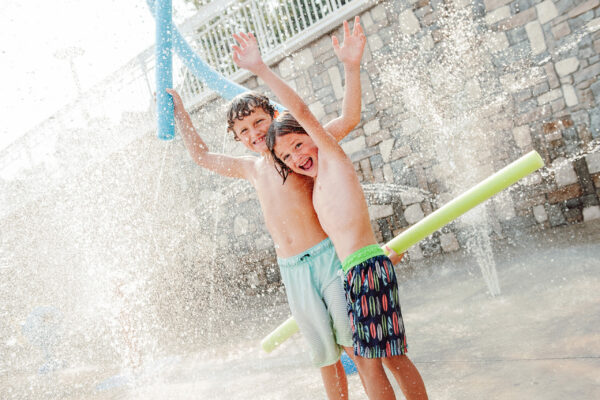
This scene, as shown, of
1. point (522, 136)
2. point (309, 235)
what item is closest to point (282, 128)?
point (309, 235)

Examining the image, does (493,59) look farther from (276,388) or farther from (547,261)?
(276,388)

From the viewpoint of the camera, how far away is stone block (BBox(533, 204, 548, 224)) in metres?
4.68

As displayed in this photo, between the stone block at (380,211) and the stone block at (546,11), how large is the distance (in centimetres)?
245

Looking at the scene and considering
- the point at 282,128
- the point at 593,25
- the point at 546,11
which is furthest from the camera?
the point at 546,11

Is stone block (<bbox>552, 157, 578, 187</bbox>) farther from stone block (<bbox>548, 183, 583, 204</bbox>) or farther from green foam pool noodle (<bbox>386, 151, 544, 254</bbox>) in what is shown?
green foam pool noodle (<bbox>386, 151, 544, 254</bbox>)

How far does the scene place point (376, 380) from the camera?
61.2 inches

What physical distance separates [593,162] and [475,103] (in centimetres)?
125

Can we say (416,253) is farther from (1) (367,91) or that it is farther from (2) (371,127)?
(1) (367,91)

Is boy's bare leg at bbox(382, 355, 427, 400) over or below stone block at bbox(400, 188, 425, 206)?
below

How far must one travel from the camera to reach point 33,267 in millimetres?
9547

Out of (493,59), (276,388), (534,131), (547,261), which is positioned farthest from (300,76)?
(276,388)

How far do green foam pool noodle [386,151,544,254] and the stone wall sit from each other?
3106mm

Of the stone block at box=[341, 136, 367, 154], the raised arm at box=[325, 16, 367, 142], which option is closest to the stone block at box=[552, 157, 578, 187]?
the stone block at box=[341, 136, 367, 154]

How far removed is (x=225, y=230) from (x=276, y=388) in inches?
179
